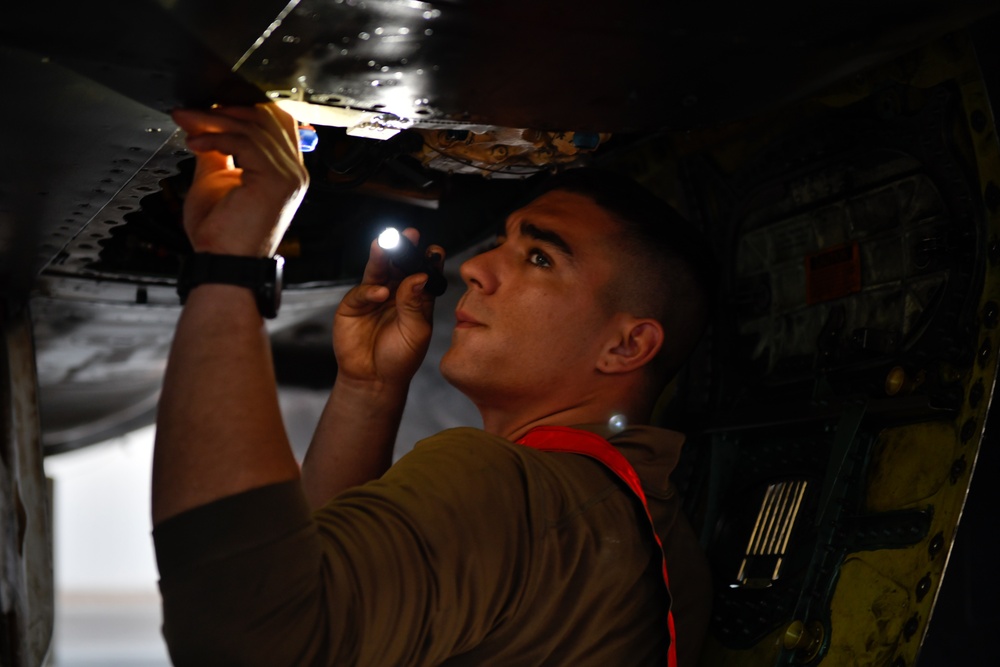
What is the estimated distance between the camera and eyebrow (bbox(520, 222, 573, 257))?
2.02 meters

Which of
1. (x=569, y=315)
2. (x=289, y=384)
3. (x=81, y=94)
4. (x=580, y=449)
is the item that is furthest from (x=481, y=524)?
(x=289, y=384)

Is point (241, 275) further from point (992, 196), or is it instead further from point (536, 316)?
point (992, 196)

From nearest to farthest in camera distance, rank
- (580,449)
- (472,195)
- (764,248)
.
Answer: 1. (580,449)
2. (764,248)
3. (472,195)

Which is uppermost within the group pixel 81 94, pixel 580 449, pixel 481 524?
pixel 81 94

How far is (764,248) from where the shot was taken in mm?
2422

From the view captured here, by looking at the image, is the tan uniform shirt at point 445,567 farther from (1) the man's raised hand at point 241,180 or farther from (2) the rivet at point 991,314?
(2) the rivet at point 991,314

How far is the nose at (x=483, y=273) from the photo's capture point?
6.58ft

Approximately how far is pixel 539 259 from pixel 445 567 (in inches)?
30.2

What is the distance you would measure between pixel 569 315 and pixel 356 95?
0.59 meters

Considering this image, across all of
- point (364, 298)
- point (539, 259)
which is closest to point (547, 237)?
point (539, 259)

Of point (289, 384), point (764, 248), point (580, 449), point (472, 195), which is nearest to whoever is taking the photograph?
point (580, 449)

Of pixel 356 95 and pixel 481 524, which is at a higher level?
pixel 356 95

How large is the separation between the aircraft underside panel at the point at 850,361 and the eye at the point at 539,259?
0.61 meters

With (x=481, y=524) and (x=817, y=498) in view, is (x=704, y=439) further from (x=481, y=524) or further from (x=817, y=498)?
(x=481, y=524)
